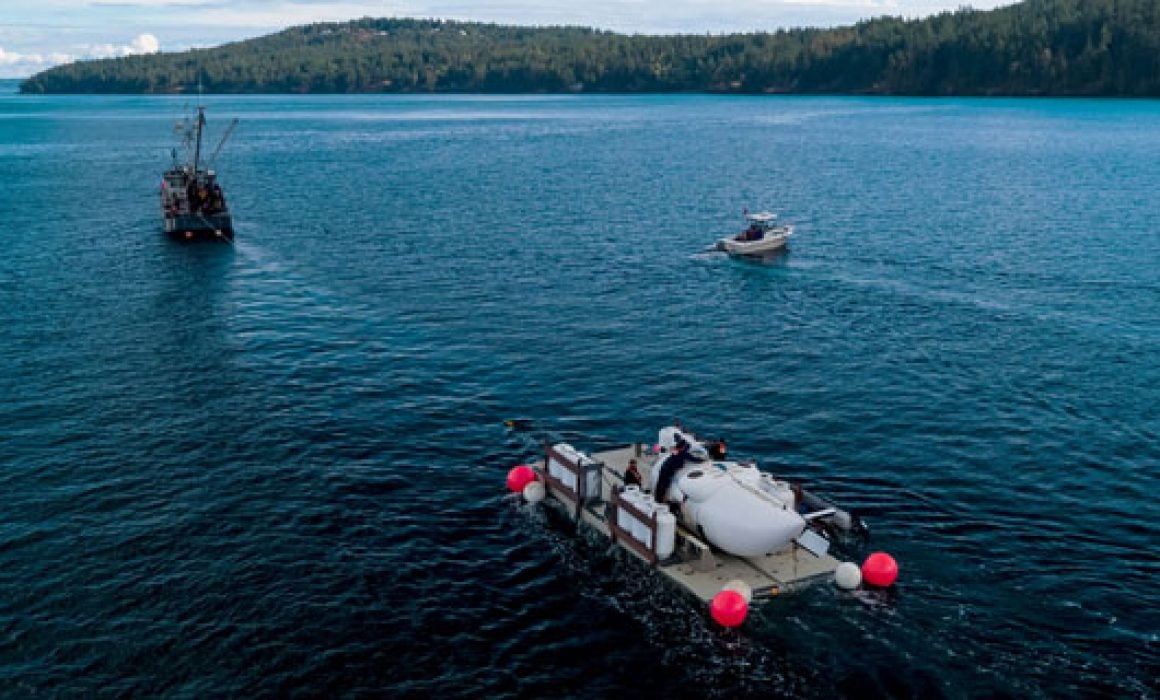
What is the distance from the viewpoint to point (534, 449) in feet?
189

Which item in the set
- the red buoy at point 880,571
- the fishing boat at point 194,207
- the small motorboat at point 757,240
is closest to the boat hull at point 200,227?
the fishing boat at point 194,207

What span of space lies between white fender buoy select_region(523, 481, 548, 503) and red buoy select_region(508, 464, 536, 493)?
669 millimetres

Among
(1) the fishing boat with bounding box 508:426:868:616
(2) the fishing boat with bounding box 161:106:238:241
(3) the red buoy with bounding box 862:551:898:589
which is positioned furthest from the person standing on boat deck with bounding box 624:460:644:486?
(2) the fishing boat with bounding box 161:106:238:241

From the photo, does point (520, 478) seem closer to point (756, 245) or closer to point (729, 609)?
point (729, 609)

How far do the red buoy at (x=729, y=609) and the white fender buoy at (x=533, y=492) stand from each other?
13500 mm

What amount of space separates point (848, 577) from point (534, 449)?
2148cm

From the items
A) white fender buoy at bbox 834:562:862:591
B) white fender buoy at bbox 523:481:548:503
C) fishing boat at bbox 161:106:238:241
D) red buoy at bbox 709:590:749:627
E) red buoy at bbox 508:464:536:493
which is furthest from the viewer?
fishing boat at bbox 161:106:238:241

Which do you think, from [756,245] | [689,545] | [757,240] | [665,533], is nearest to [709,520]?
[689,545]

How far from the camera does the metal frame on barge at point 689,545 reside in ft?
139

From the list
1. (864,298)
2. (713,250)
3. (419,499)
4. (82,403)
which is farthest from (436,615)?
(713,250)

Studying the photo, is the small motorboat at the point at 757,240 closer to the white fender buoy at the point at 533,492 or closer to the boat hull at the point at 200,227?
the boat hull at the point at 200,227

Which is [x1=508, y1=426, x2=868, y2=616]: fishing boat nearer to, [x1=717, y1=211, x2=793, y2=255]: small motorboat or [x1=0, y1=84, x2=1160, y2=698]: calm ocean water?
[x1=0, y1=84, x2=1160, y2=698]: calm ocean water

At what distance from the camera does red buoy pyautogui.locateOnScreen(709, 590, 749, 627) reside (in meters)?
39.1

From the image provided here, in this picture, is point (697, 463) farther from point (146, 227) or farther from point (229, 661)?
point (146, 227)
